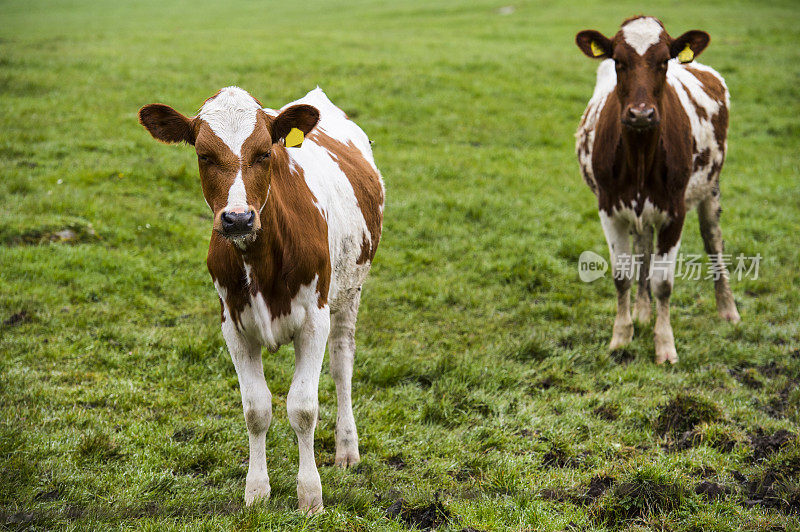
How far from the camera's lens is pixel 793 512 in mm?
4586

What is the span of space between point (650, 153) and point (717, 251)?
2.82 m

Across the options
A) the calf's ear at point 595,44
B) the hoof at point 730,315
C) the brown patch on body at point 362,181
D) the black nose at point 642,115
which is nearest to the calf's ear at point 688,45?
the calf's ear at point 595,44

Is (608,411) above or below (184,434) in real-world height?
below

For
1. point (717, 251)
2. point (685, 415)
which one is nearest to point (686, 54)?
point (717, 251)

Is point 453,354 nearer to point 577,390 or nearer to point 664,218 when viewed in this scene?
point 577,390

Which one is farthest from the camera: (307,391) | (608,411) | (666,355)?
(666,355)

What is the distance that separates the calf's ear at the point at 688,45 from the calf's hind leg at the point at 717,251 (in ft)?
7.62

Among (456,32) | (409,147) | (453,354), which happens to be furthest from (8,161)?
(456,32)

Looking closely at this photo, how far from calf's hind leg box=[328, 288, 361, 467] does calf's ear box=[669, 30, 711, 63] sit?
160 inches

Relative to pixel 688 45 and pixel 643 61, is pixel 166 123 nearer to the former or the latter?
pixel 643 61

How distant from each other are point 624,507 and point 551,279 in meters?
4.89

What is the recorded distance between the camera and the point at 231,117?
3.91 m

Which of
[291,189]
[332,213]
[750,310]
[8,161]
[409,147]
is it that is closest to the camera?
[291,189]

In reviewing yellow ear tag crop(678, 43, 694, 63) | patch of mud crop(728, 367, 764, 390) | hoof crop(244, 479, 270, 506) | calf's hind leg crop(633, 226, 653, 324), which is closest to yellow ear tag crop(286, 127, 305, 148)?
hoof crop(244, 479, 270, 506)
